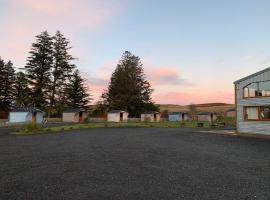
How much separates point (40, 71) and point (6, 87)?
1078cm

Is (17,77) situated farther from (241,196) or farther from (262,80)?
(241,196)

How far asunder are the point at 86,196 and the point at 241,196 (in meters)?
4.00

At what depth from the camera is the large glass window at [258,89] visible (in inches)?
988

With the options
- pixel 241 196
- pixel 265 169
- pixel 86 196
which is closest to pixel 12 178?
pixel 86 196

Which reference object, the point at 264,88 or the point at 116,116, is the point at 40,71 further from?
the point at 264,88

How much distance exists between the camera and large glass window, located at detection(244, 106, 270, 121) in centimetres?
2519

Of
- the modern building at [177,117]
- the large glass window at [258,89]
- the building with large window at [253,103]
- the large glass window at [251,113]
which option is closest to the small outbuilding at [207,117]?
the modern building at [177,117]

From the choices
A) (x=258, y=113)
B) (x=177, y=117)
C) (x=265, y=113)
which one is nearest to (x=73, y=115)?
(x=177, y=117)

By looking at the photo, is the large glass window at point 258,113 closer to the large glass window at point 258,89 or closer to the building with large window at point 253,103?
the building with large window at point 253,103

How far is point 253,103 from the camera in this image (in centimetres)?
2644

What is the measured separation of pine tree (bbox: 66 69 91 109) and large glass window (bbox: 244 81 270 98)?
182 feet

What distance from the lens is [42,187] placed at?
7562mm

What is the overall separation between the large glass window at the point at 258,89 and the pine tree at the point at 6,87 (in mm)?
63104

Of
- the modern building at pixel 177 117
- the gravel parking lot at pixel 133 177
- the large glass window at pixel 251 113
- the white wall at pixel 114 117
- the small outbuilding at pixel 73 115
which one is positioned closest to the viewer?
the gravel parking lot at pixel 133 177
